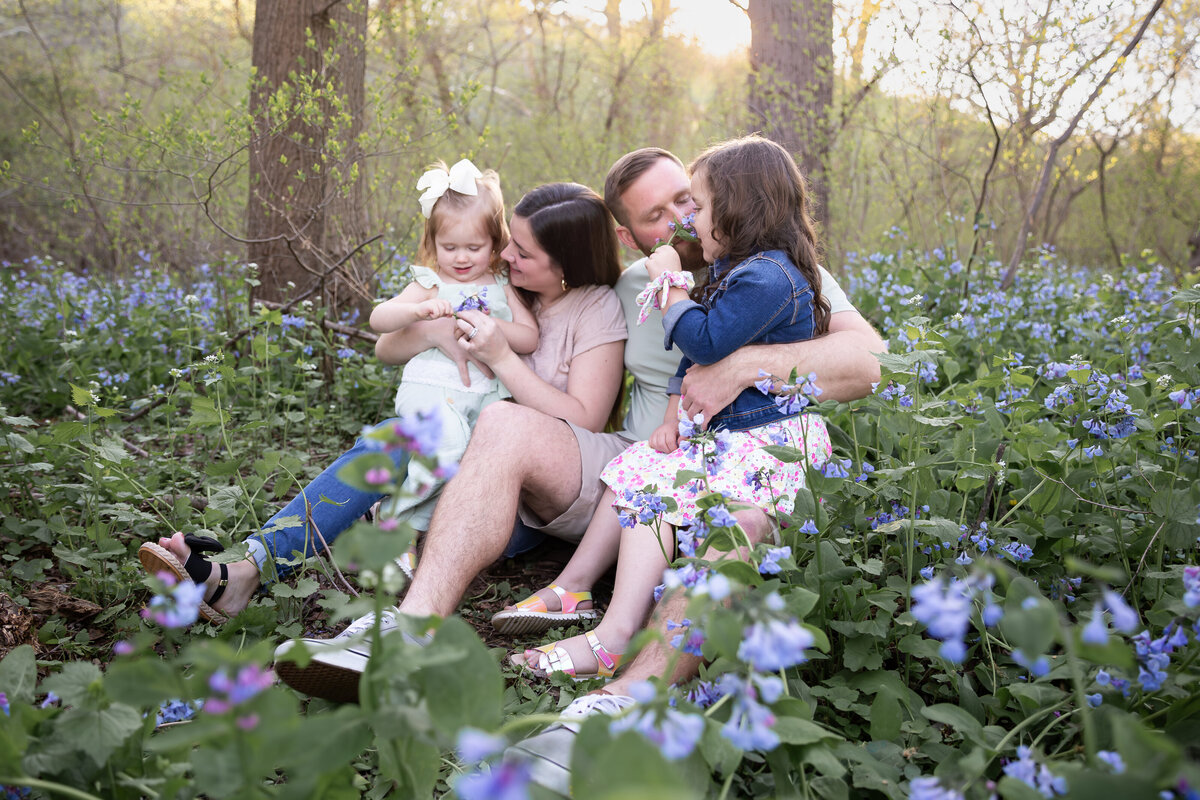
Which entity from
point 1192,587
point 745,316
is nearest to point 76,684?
point 1192,587

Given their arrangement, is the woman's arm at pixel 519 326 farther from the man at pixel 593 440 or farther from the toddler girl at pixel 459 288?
the man at pixel 593 440

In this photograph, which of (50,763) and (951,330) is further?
(951,330)

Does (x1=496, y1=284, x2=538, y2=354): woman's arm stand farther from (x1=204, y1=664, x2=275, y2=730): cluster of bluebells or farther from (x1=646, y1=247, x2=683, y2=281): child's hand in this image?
(x1=204, y1=664, x2=275, y2=730): cluster of bluebells

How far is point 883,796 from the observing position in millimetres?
1252

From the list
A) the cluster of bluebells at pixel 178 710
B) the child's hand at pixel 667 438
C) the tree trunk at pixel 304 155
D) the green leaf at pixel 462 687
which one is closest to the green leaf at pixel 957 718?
the green leaf at pixel 462 687

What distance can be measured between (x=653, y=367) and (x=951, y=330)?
162 cm

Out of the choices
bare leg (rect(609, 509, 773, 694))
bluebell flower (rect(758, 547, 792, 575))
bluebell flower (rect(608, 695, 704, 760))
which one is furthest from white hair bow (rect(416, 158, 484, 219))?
bluebell flower (rect(608, 695, 704, 760))

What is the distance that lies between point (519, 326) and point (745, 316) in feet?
2.45

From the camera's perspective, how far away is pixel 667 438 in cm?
206

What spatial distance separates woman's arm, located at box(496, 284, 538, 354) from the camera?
7.78 ft

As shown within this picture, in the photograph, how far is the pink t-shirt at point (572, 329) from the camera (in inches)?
93.4

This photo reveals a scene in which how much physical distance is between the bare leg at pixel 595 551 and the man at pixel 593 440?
3.1 inches

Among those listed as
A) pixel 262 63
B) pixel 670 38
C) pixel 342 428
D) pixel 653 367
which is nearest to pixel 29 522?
pixel 342 428

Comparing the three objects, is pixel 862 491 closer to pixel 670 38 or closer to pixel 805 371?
pixel 805 371
